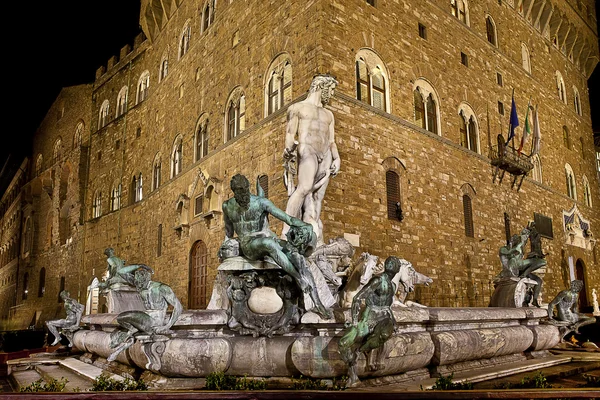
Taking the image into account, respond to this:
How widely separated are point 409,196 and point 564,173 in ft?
40.7

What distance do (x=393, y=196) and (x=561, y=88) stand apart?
15.2 m

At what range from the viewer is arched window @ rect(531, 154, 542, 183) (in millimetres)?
19602

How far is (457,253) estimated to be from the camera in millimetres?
14125

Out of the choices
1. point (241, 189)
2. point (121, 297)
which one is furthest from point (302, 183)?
point (121, 297)

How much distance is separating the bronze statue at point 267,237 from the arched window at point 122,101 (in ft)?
70.3

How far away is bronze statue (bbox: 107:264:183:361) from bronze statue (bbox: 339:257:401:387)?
5.12ft

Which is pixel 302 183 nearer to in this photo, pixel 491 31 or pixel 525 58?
pixel 491 31

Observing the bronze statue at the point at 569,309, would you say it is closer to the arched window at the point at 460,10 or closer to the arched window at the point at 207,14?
the arched window at the point at 460,10

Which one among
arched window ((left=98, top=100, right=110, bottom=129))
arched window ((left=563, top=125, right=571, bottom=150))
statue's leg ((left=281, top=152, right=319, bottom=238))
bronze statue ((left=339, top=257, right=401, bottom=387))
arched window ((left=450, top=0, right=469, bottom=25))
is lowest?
bronze statue ((left=339, top=257, right=401, bottom=387))

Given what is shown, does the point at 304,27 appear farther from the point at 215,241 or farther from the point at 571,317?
the point at 571,317

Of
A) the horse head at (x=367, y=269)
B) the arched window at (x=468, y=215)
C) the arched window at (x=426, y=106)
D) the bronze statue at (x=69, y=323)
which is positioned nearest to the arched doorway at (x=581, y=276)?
the arched window at (x=468, y=215)

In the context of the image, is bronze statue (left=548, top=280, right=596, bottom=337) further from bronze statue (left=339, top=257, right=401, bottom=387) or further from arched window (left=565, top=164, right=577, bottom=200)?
arched window (left=565, top=164, right=577, bottom=200)

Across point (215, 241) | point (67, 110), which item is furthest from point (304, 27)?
point (67, 110)

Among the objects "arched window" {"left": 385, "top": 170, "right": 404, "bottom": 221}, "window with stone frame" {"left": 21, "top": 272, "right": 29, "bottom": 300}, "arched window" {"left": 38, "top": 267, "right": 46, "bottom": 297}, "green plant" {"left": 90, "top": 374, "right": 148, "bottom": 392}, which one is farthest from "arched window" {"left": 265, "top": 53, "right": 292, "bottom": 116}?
"window with stone frame" {"left": 21, "top": 272, "right": 29, "bottom": 300}
